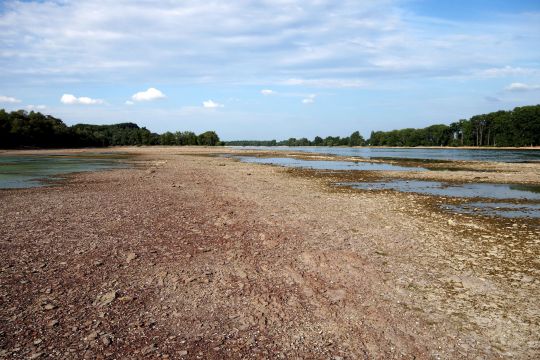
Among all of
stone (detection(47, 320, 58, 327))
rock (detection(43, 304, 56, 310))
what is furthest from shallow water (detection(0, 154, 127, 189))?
stone (detection(47, 320, 58, 327))

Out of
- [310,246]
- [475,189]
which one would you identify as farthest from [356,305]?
[475,189]

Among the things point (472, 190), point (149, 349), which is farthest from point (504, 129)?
point (149, 349)

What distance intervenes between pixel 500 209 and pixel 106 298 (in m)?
19.2

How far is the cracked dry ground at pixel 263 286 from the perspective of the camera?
6422 millimetres

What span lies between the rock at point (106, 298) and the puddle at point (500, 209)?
16366mm

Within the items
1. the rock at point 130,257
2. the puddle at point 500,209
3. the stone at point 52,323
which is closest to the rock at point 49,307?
the stone at point 52,323

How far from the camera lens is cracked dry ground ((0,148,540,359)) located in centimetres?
642

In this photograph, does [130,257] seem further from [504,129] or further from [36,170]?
[504,129]

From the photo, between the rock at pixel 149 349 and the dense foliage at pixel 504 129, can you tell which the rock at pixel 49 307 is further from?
the dense foliage at pixel 504 129

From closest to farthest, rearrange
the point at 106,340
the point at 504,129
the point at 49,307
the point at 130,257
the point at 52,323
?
the point at 106,340
the point at 52,323
the point at 49,307
the point at 130,257
the point at 504,129

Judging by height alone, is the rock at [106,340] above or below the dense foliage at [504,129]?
below

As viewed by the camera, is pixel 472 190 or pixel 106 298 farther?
pixel 472 190

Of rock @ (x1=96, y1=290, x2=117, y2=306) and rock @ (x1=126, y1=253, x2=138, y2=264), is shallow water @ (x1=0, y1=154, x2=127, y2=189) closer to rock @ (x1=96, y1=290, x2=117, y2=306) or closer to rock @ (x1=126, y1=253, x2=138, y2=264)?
rock @ (x1=126, y1=253, x2=138, y2=264)

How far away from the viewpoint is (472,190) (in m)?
27.4
